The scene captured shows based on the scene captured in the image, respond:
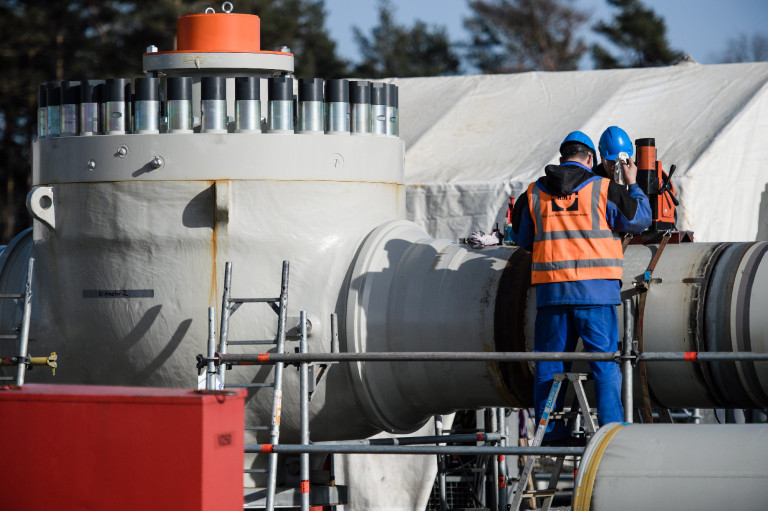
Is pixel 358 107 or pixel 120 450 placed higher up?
pixel 358 107

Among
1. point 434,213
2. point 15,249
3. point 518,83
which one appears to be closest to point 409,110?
point 518,83

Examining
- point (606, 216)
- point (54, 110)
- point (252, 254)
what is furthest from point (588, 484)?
point (54, 110)

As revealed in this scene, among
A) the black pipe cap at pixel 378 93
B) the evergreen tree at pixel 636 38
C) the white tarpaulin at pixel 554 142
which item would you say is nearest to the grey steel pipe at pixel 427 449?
A: the black pipe cap at pixel 378 93

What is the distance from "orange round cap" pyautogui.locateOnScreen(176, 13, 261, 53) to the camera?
887 centimetres

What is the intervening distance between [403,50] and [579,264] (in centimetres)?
3582

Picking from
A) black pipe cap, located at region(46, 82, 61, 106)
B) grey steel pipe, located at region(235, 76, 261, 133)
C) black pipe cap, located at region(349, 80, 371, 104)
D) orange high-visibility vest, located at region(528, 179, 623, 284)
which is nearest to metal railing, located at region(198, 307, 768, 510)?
orange high-visibility vest, located at region(528, 179, 623, 284)

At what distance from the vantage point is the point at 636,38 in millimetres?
38750

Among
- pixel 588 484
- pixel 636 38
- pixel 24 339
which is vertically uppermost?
pixel 636 38

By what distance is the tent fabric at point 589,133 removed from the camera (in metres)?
12.1

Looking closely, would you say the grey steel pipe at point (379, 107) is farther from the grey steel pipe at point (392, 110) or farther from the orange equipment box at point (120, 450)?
the orange equipment box at point (120, 450)

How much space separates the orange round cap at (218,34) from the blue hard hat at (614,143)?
259cm

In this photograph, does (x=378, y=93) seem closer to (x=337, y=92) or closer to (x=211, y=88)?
(x=337, y=92)

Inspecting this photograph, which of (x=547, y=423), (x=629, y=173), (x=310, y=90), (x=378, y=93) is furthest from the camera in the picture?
(x=378, y=93)

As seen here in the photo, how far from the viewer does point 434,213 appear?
42.1 ft
